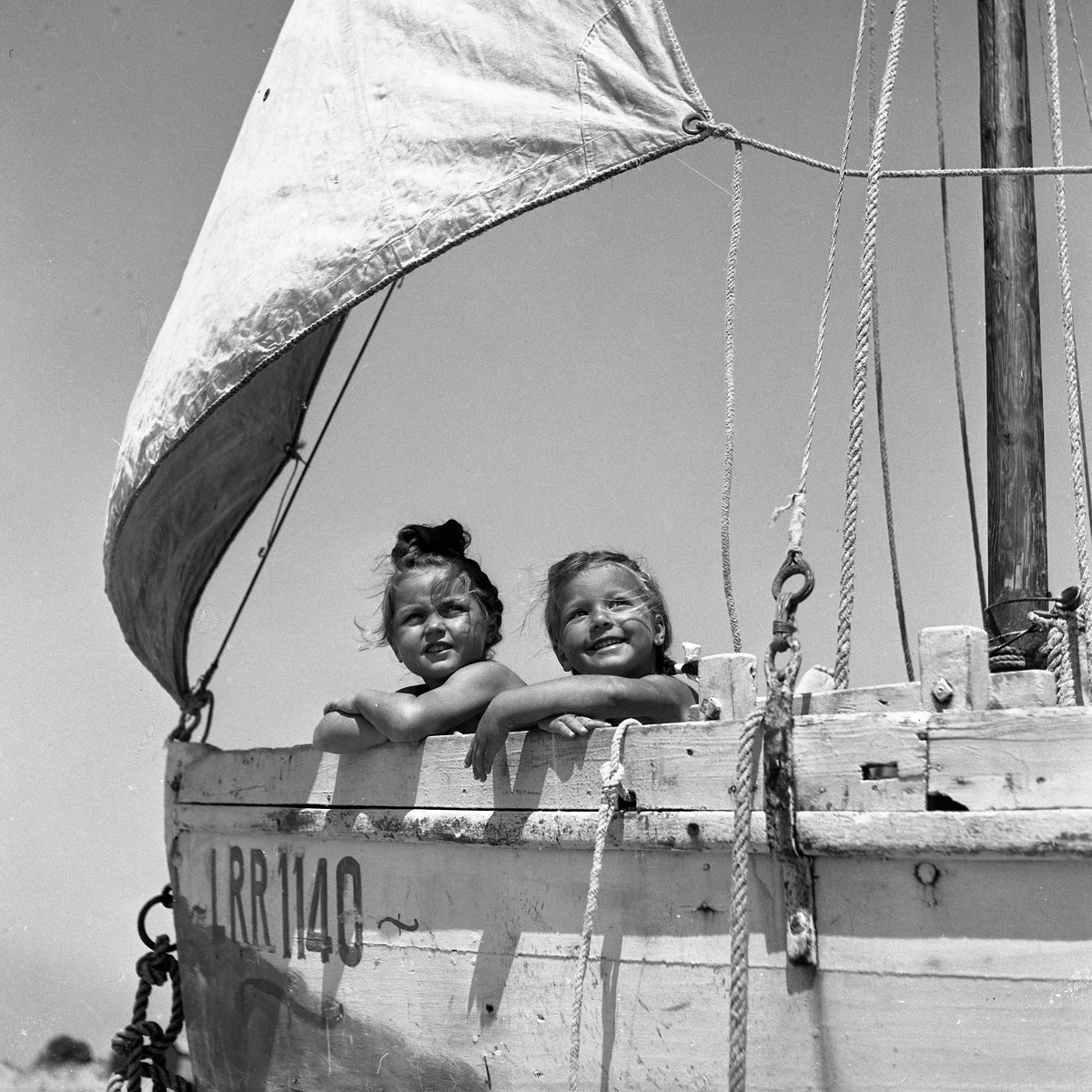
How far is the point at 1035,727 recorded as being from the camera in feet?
7.82

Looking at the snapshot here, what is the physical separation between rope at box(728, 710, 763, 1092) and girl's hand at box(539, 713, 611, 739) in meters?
0.41

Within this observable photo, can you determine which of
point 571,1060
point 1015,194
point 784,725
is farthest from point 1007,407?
point 571,1060

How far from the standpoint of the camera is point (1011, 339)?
4719mm

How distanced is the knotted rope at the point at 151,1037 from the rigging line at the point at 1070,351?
118 inches

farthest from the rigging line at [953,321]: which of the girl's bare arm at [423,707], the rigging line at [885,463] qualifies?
the girl's bare arm at [423,707]

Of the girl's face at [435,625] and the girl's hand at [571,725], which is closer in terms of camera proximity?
the girl's hand at [571,725]

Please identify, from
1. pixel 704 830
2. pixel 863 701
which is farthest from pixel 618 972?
pixel 863 701

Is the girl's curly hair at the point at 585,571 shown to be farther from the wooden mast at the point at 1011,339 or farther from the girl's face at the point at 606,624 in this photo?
the wooden mast at the point at 1011,339

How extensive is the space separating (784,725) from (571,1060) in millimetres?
883

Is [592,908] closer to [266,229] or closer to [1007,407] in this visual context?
[266,229]

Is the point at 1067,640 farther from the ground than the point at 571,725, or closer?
farther from the ground

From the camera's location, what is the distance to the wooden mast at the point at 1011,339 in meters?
4.42

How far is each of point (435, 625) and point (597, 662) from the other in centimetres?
55

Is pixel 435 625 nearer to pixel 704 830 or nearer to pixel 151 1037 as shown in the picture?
pixel 704 830
